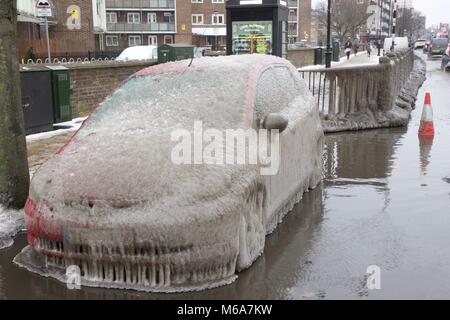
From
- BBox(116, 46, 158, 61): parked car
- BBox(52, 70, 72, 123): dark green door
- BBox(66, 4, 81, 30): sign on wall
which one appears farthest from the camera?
BBox(66, 4, 81, 30): sign on wall

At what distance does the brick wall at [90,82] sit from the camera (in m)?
12.8

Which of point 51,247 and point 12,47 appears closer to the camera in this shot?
point 51,247

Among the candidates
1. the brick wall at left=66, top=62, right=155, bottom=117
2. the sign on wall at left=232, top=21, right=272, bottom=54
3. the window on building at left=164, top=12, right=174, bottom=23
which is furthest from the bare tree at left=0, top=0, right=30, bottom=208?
the window on building at left=164, top=12, right=174, bottom=23

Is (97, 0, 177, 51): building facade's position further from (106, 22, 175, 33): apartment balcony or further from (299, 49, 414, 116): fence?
(299, 49, 414, 116): fence

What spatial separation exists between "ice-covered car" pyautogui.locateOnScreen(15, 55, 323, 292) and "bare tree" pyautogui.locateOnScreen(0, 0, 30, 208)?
110cm

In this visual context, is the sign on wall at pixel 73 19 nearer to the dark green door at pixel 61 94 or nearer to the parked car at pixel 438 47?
the dark green door at pixel 61 94

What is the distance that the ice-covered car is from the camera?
394cm

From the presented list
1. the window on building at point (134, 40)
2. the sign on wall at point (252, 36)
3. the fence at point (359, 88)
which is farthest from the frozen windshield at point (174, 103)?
the window on building at point (134, 40)

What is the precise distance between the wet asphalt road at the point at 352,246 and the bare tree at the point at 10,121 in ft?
2.15

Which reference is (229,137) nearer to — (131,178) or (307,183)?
(131,178)

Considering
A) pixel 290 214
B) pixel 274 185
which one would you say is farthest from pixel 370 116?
pixel 274 185

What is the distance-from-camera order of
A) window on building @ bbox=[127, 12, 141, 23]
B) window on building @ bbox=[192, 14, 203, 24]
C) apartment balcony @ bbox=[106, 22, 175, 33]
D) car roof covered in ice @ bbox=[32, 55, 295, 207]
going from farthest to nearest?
window on building @ bbox=[192, 14, 203, 24] < window on building @ bbox=[127, 12, 141, 23] < apartment balcony @ bbox=[106, 22, 175, 33] < car roof covered in ice @ bbox=[32, 55, 295, 207]
